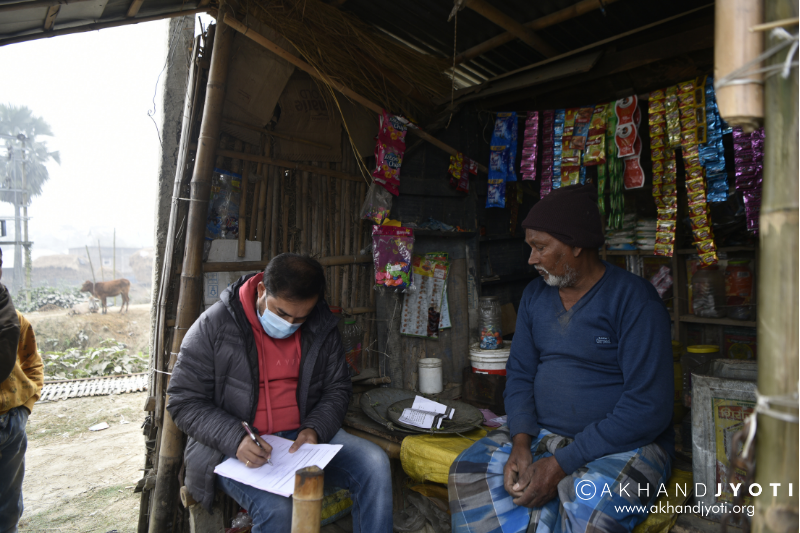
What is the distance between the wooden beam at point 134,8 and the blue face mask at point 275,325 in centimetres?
178

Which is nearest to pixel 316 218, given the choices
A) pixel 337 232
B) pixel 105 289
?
pixel 337 232

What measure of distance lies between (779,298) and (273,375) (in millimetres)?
2127

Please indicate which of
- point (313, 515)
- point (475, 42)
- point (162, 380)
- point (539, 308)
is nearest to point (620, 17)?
point (475, 42)

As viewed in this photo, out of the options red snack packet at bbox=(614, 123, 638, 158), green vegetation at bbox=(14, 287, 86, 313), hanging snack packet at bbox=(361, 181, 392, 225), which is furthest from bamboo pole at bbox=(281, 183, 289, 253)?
green vegetation at bbox=(14, 287, 86, 313)

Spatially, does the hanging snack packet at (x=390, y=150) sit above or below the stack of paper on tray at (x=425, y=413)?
above

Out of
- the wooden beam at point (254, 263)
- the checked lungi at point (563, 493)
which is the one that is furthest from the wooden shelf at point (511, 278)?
the checked lungi at point (563, 493)

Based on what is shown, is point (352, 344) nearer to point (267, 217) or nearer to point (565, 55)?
point (267, 217)

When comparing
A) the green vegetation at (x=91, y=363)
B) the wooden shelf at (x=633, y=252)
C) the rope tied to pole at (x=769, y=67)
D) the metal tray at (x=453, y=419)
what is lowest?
the green vegetation at (x=91, y=363)

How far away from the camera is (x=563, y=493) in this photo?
5.87 ft

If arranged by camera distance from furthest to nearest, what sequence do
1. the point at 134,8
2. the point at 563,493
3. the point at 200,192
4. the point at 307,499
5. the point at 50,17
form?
1. the point at 200,192
2. the point at 134,8
3. the point at 50,17
4. the point at 563,493
5. the point at 307,499

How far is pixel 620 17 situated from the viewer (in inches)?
119

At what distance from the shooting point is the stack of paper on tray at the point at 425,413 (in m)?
2.73

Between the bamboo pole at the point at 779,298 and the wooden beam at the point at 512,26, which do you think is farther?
the wooden beam at the point at 512,26

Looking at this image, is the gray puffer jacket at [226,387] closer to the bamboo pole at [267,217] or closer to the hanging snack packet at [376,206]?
the bamboo pole at [267,217]
